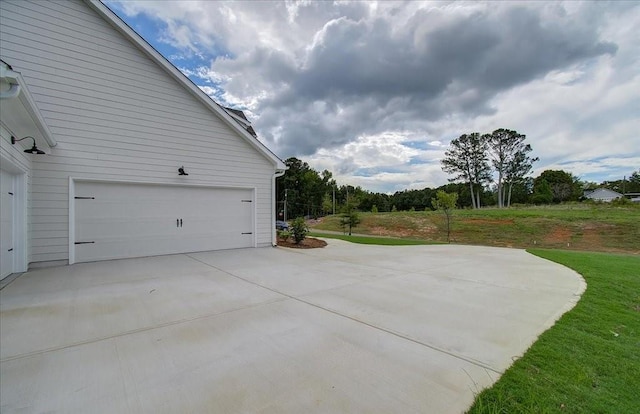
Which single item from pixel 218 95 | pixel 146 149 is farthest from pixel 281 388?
pixel 218 95

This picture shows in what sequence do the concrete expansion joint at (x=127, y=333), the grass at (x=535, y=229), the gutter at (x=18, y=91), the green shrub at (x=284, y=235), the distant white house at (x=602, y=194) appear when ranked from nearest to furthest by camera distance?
the concrete expansion joint at (x=127, y=333)
the gutter at (x=18, y=91)
the green shrub at (x=284, y=235)
the grass at (x=535, y=229)
the distant white house at (x=602, y=194)

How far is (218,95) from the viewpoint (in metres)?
11.5

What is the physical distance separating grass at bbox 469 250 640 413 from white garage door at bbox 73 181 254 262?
7.76 metres

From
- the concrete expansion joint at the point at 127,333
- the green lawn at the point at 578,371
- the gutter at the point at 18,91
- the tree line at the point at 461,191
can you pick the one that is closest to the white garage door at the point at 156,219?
the gutter at the point at 18,91

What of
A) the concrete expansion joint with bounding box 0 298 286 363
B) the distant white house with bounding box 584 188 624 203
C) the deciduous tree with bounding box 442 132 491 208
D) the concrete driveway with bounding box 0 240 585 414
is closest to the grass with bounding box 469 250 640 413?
the concrete driveway with bounding box 0 240 585 414

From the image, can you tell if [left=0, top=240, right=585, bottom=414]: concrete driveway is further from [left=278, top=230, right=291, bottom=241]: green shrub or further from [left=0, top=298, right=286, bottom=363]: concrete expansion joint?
[left=278, top=230, right=291, bottom=241]: green shrub

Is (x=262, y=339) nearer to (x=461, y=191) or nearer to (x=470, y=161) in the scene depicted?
(x=470, y=161)

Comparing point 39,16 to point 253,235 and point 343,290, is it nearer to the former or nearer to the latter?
point 253,235

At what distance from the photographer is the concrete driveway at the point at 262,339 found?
1790mm

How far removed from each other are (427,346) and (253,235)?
721cm

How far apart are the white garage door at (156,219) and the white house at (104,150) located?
0.08 ft

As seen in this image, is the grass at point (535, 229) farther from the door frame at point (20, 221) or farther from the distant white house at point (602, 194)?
the distant white house at point (602, 194)

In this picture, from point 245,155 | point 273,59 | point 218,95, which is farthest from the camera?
point 218,95

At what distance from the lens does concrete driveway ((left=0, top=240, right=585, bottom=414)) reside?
1.79 m
